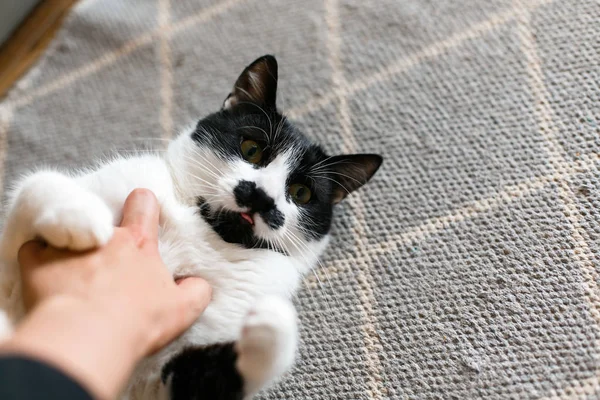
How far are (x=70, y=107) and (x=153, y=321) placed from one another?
997 mm

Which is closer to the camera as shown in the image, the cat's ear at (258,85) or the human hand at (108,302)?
the human hand at (108,302)

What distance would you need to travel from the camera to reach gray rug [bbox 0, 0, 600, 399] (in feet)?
3.73

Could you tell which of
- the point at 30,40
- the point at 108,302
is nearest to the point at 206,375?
the point at 108,302

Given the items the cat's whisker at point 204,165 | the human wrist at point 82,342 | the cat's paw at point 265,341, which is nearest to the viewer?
the human wrist at point 82,342

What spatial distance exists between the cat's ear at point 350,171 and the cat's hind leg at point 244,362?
44cm

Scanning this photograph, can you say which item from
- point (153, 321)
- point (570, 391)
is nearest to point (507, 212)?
point (570, 391)

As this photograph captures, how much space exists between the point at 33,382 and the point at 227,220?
55cm

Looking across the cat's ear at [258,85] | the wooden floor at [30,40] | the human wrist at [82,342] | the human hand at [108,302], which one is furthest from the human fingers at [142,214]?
the wooden floor at [30,40]

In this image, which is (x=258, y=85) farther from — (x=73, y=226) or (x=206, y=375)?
(x=206, y=375)

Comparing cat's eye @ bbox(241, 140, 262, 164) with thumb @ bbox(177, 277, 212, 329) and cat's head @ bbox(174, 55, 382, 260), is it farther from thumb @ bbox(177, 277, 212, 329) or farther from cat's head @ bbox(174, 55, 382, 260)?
thumb @ bbox(177, 277, 212, 329)

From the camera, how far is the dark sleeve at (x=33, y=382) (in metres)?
0.52

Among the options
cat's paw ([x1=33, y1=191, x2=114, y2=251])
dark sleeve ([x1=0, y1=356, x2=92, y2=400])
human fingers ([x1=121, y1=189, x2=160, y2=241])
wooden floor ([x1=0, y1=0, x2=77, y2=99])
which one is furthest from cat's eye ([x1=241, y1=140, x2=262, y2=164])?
wooden floor ([x1=0, y1=0, x2=77, y2=99])

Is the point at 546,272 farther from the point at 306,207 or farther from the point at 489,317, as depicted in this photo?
the point at 306,207

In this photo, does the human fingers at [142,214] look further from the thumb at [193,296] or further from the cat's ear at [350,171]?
the cat's ear at [350,171]
